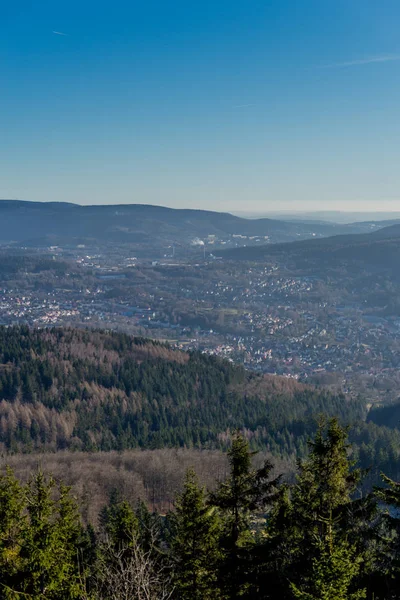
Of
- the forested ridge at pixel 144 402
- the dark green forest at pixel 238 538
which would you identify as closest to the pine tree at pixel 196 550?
the dark green forest at pixel 238 538

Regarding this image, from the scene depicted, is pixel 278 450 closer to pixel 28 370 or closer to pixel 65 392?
pixel 65 392

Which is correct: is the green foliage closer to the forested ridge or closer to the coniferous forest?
the coniferous forest

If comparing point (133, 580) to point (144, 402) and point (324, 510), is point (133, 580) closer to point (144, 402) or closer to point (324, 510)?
point (324, 510)

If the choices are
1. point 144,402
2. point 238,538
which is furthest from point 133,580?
point 144,402

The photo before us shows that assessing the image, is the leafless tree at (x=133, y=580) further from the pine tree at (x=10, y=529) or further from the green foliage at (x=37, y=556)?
the pine tree at (x=10, y=529)

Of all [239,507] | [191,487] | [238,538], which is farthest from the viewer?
[191,487]

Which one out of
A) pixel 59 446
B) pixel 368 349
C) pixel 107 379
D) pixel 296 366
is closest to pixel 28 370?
pixel 107 379

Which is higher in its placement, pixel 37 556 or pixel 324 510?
pixel 324 510
